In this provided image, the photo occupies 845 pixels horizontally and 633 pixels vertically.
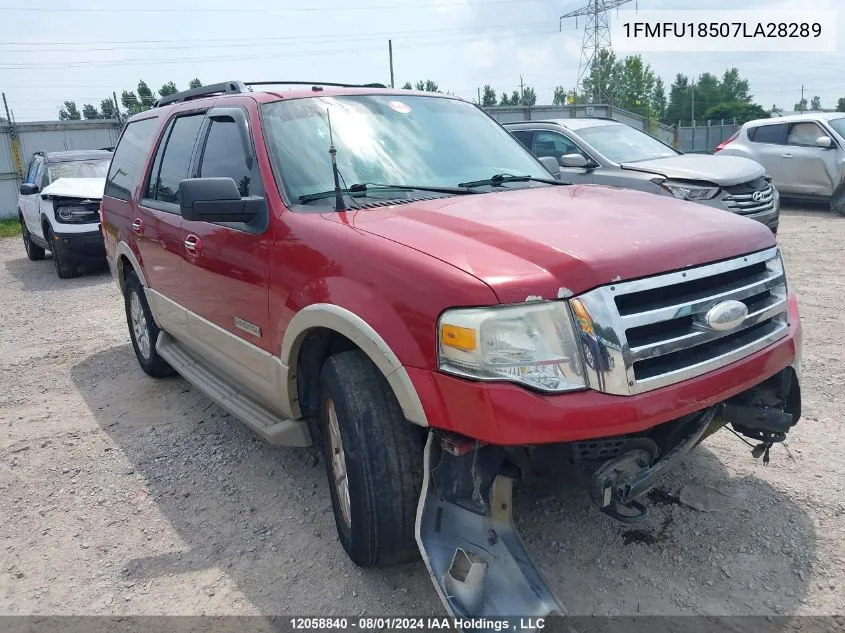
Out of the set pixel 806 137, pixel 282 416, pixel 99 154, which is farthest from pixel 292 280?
pixel 806 137

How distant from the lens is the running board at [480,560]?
2.25 metres

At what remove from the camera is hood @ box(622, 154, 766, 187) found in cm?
782

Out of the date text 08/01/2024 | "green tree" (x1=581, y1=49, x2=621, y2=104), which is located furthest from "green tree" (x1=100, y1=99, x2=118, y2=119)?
"green tree" (x1=581, y1=49, x2=621, y2=104)

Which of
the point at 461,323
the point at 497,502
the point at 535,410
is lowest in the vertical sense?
the point at 497,502

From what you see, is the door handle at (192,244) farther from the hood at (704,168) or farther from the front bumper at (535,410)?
the hood at (704,168)

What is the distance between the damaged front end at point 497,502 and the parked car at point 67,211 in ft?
30.2

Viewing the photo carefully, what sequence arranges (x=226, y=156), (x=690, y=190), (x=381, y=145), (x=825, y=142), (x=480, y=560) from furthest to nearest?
(x=825, y=142), (x=690, y=190), (x=226, y=156), (x=381, y=145), (x=480, y=560)

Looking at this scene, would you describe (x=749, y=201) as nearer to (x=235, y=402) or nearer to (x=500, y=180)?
(x=500, y=180)

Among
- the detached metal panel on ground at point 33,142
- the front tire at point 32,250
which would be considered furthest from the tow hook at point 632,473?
the detached metal panel on ground at point 33,142

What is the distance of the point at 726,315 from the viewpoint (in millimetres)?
2471

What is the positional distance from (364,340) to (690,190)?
635cm

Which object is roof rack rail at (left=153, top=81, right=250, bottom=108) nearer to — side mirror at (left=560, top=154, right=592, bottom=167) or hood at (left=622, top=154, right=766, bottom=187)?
side mirror at (left=560, top=154, right=592, bottom=167)

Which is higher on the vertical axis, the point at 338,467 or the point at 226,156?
the point at 226,156

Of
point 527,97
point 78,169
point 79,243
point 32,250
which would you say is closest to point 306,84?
point 79,243
